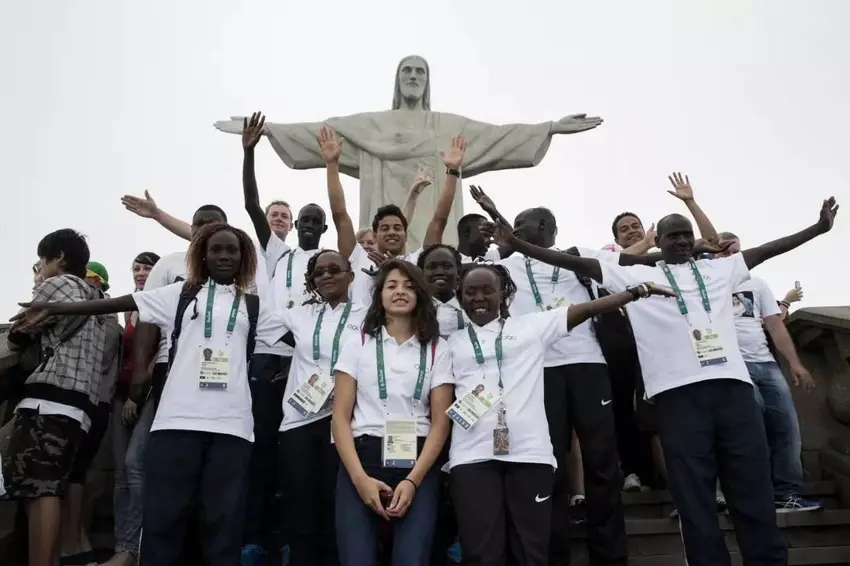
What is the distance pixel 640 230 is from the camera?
6.23m

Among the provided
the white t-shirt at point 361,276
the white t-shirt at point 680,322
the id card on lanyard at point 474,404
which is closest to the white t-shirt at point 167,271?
the white t-shirt at point 361,276

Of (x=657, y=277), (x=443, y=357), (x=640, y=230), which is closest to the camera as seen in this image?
(x=443, y=357)

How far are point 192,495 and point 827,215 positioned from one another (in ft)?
13.0

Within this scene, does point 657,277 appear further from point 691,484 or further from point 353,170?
point 353,170

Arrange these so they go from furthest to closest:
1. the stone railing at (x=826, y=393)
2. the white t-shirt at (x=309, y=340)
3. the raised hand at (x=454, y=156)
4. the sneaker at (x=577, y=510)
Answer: the stone railing at (x=826, y=393)
the raised hand at (x=454, y=156)
the sneaker at (x=577, y=510)
the white t-shirt at (x=309, y=340)

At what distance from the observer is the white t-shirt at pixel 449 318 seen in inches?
161

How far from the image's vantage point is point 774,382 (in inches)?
205

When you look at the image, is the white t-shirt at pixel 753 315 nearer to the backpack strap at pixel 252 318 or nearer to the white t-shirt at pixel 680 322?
the white t-shirt at pixel 680 322

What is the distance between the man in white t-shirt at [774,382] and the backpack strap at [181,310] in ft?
11.4

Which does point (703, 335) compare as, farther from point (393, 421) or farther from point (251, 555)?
point (251, 555)

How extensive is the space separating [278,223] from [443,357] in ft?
10.2

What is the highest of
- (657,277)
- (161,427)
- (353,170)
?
(353,170)

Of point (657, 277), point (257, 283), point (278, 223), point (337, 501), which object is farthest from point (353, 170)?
point (337, 501)

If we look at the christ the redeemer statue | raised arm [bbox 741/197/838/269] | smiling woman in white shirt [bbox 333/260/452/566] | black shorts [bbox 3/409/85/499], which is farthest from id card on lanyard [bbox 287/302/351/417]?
the christ the redeemer statue
